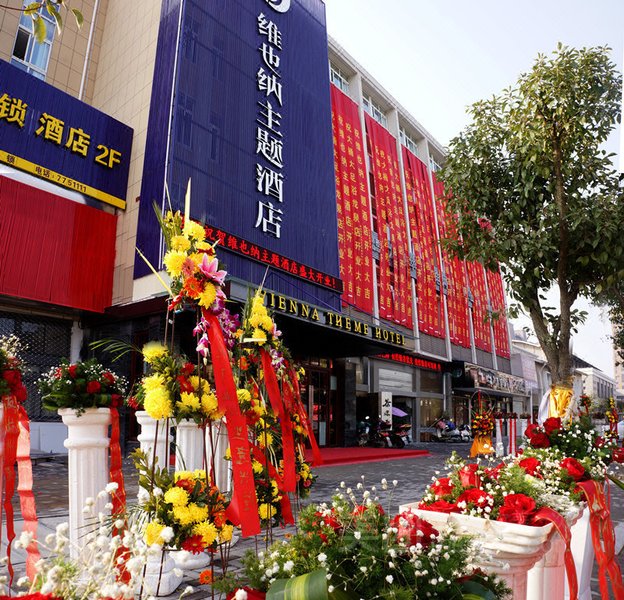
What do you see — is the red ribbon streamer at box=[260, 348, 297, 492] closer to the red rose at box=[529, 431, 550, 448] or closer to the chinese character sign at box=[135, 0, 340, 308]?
the red rose at box=[529, 431, 550, 448]

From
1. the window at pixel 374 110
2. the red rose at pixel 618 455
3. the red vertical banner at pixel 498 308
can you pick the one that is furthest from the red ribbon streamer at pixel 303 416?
the red vertical banner at pixel 498 308

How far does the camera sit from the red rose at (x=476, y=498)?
2.07 meters

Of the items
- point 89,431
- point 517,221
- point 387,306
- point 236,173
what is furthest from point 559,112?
point 387,306

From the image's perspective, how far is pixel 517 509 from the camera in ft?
6.68

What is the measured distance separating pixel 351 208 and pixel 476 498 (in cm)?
1729

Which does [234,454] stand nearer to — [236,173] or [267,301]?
[267,301]

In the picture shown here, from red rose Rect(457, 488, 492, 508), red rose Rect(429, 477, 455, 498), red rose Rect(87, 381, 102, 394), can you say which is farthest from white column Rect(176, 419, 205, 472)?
red rose Rect(457, 488, 492, 508)

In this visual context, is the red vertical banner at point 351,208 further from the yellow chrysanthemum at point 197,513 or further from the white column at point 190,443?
the yellow chrysanthemum at point 197,513

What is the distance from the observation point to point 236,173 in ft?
44.6

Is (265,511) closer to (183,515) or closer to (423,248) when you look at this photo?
(183,515)

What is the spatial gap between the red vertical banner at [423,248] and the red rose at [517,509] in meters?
21.1

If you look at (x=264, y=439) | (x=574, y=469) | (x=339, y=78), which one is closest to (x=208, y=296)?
(x=264, y=439)

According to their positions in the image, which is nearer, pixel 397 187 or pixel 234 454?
pixel 234 454

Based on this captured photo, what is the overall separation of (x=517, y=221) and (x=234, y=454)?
614 cm
